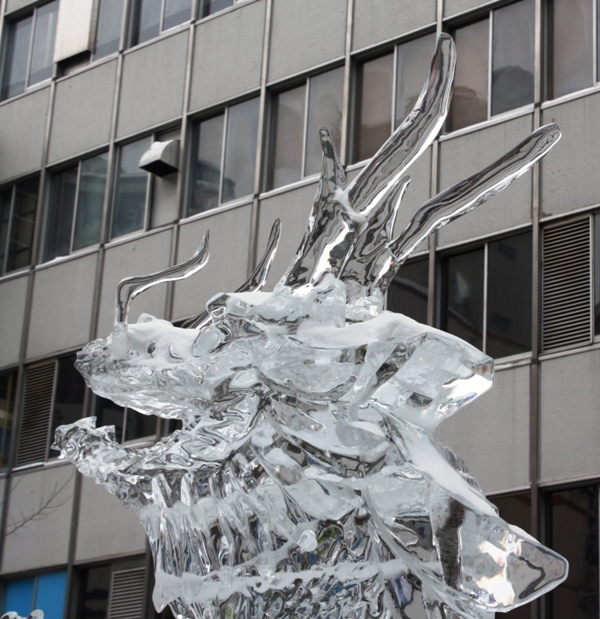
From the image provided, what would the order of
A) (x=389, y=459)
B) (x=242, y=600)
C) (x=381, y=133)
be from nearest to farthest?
(x=389, y=459) < (x=242, y=600) < (x=381, y=133)

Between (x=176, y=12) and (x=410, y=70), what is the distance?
4.72m

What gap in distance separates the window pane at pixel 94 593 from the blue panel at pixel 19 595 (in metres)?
0.82

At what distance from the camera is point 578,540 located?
13.9 m

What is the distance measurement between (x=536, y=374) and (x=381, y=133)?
4317 mm

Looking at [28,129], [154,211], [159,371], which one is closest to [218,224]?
[154,211]

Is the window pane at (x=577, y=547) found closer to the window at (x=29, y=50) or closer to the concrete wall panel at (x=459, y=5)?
the concrete wall panel at (x=459, y=5)

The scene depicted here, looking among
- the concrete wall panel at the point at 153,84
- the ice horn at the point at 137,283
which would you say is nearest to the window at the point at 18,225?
the concrete wall panel at the point at 153,84

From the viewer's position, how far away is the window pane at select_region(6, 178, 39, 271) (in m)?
21.8

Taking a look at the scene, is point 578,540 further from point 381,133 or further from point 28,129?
point 28,129

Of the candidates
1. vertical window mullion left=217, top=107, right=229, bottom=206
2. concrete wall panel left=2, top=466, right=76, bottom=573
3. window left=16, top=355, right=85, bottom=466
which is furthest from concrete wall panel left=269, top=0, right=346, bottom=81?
concrete wall panel left=2, top=466, right=76, bottom=573

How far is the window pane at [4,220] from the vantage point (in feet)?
72.4

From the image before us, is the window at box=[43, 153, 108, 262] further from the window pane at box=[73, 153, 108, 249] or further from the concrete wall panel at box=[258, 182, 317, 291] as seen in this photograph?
the concrete wall panel at box=[258, 182, 317, 291]

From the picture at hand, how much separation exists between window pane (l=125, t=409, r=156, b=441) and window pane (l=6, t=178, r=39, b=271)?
3.86 m

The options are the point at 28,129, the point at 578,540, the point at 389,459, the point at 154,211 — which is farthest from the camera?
the point at 28,129
